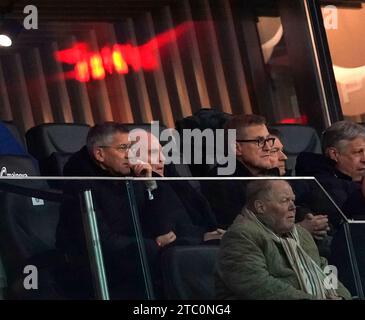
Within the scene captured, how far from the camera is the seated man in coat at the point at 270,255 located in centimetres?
704

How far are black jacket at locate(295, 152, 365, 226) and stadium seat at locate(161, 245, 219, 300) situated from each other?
2.44ft

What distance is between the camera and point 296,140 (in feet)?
27.5

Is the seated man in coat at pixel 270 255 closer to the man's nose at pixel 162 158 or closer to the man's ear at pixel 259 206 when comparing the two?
the man's ear at pixel 259 206

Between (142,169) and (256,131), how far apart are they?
0.82 metres

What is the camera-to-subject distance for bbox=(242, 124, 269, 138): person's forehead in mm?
8008

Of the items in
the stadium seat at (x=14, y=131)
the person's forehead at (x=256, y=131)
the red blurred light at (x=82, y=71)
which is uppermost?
the red blurred light at (x=82, y=71)

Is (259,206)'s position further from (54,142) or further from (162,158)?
(54,142)

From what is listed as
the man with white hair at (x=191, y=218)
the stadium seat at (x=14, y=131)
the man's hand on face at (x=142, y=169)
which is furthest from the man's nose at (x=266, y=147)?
the stadium seat at (x=14, y=131)

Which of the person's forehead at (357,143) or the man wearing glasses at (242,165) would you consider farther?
the person's forehead at (357,143)

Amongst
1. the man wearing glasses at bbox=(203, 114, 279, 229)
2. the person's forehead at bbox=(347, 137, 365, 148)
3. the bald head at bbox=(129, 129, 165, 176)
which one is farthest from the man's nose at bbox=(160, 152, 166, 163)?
the person's forehead at bbox=(347, 137, 365, 148)

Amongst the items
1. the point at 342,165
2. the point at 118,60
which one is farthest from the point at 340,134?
the point at 118,60

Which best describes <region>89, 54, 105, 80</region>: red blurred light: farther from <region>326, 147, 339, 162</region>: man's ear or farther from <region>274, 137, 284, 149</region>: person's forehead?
<region>326, 147, 339, 162</region>: man's ear

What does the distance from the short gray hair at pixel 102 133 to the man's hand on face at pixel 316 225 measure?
105 cm
